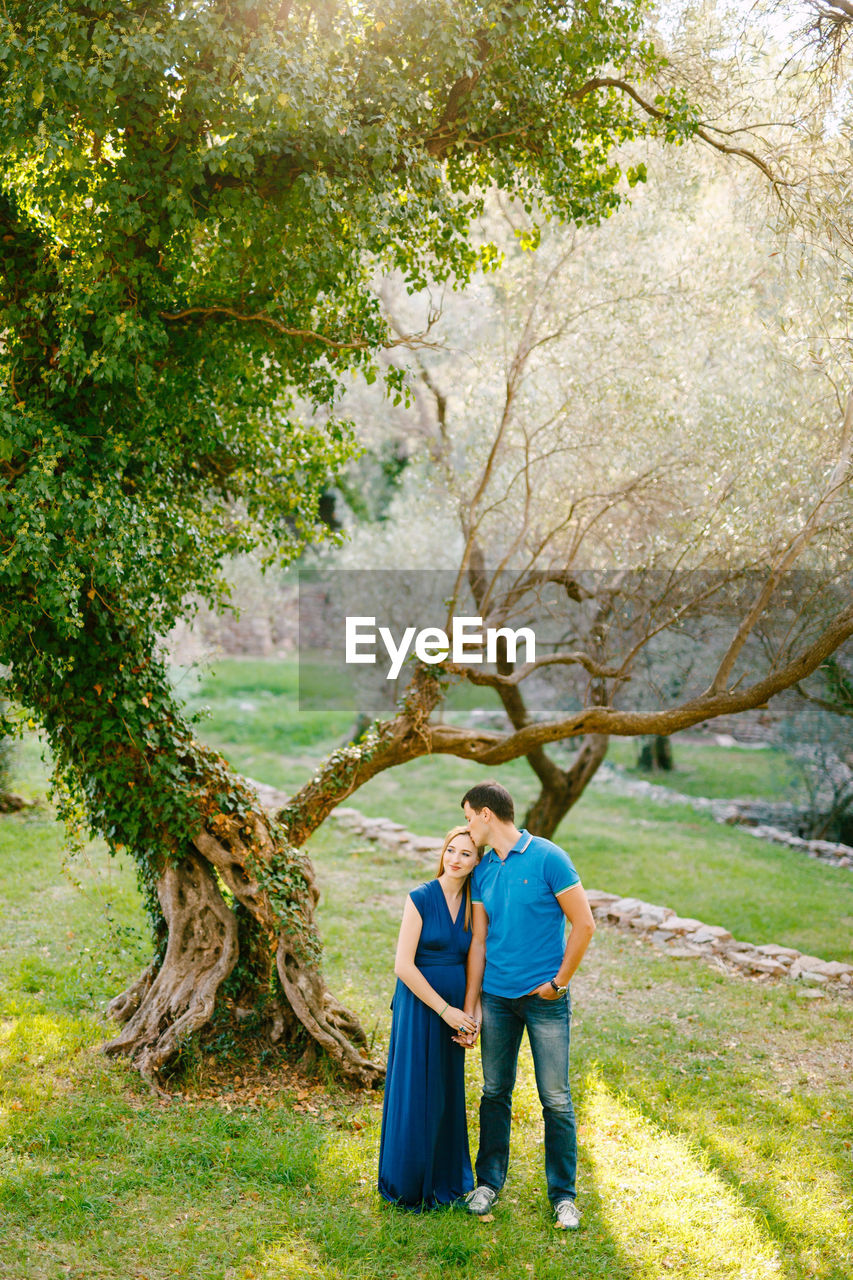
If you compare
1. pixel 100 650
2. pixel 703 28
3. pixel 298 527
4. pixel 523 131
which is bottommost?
pixel 100 650

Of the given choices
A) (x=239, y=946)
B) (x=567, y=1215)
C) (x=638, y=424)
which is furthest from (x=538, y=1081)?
(x=638, y=424)

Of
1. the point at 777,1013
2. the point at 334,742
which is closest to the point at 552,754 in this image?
the point at 334,742

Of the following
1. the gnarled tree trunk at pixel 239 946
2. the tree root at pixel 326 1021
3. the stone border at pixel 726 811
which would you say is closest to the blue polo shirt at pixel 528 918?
the tree root at pixel 326 1021

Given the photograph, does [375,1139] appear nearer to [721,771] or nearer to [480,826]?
[480,826]

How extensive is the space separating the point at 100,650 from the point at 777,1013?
21.6 ft

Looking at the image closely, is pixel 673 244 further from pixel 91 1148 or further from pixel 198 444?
pixel 91 1148

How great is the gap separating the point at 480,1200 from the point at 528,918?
1.53m

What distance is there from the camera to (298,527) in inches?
347

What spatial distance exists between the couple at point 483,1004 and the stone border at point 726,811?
12245 millimetres

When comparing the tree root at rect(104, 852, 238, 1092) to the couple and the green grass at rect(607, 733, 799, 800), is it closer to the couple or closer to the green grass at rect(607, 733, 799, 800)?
the couple

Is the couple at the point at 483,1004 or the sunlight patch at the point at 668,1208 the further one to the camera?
the couple at the point at 483,1004

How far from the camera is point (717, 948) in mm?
10820

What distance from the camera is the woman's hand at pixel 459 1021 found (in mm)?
4926

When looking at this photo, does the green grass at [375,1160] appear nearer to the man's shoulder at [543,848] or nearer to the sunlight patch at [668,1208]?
the sunlight patch at [668,1208]
